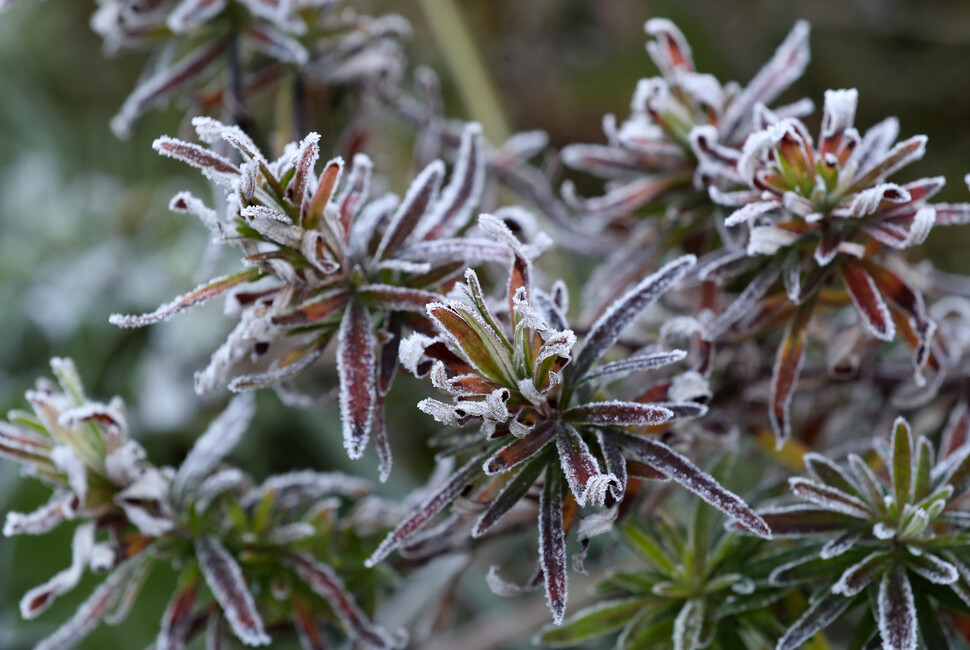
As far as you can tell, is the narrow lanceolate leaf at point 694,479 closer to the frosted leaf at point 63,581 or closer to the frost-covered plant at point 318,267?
the frost-covered plant at point 318,267

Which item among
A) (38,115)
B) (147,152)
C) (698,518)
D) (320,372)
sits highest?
(38,115)

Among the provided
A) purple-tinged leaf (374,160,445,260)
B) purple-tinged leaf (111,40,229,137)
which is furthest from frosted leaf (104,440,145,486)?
purple-tinged leaf (111,40,229,137)

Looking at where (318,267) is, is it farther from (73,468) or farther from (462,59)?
(462,59)

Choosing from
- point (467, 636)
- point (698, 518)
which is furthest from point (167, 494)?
point (467, 636)

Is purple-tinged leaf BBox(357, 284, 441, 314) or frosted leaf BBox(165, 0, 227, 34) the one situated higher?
frosted leaf BBox(165, 0, 227, 34)

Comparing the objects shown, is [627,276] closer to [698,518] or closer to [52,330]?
[698,518]

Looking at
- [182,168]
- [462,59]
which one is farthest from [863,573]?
[182,168]

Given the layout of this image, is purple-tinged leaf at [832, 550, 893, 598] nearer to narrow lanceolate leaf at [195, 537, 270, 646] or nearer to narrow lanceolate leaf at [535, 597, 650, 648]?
narrow lanceolate leaf at [535, 597, 650, 648]
